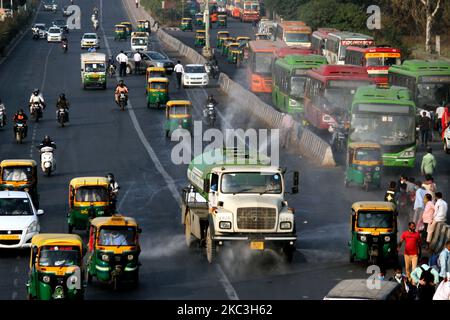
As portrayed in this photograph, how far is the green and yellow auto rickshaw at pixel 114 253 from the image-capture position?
94.4 ft

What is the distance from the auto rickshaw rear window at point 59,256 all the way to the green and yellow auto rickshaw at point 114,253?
59.9 inches

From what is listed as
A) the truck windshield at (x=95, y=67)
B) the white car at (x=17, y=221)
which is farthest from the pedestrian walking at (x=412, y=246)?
the truck windshield at (x=95, y=67)

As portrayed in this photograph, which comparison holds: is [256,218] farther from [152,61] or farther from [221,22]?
[221,22]

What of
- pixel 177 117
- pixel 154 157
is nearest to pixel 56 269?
pixel 154 157

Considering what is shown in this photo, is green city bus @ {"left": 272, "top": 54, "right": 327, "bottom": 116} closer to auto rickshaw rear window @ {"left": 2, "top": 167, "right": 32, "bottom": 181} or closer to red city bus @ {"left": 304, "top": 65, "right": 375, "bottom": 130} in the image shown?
red city bus @ {"left": 304, "top": 65, "right": 375, "bottom": 130}

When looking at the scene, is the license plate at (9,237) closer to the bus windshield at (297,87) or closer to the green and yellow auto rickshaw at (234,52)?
the bus windshield at (297,87)

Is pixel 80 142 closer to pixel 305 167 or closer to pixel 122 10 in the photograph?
pixel 305 167

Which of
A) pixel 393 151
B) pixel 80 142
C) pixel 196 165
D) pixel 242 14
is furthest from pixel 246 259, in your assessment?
pixel 242 14

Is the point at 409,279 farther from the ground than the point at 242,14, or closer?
farther from the ground

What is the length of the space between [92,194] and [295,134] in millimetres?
20197

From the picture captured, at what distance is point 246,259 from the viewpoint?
105ft

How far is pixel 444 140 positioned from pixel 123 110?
1989 centimetres

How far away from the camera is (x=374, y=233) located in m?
31.0

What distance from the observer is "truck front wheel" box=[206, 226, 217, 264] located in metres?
31.2
